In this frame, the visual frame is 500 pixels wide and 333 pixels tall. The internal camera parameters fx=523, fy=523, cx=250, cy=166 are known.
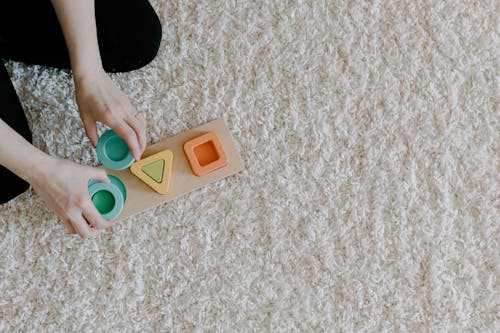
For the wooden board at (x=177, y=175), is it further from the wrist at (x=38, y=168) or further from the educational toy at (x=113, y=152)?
the wrist at (x=38, y=168)

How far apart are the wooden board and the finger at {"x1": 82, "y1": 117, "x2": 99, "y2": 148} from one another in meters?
0.08

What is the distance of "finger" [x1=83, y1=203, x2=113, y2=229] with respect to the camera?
75 cm

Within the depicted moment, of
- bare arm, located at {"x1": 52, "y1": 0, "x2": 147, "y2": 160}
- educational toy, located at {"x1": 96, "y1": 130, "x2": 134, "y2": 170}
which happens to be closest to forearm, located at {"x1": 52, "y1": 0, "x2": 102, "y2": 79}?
bare arm, located at {"x1": 52, "y1": 0, "x2": 147, "y2": 160}

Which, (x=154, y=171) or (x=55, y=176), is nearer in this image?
(x=55, y=176)

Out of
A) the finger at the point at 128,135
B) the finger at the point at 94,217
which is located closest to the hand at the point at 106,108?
the finger at the point at 128,135

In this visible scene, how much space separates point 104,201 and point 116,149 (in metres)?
0.08

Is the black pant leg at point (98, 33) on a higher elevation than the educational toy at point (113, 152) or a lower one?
higher

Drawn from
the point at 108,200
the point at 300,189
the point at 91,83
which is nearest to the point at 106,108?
the point at 91,83

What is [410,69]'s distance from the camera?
0.91 m

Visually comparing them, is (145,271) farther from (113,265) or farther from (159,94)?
(159,94)

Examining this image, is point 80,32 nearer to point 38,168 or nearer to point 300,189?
point 38,168

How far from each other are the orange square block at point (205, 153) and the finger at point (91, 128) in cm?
14

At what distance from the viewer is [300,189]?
2.89 feet

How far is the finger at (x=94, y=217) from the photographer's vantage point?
750 mm
